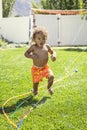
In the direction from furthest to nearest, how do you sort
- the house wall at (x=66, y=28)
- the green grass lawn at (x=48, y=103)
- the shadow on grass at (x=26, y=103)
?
the house wall at (x=66, y=28), the shadow on grass at (x=26, y=103), the green grass lawn at (x=48, y=103)

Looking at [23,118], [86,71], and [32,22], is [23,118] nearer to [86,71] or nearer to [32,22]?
[86,71]

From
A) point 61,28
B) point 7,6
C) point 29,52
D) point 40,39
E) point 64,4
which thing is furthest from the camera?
point 7,6

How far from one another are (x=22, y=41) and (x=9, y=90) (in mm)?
18922

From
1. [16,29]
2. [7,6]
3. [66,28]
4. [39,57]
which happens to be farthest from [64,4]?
[39,57]

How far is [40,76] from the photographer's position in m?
6.55

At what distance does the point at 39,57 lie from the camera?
6684 millimetres

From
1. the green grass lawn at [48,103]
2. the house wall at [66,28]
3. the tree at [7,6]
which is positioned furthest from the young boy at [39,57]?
the tree at [7,6]

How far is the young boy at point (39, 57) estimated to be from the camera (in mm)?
6508

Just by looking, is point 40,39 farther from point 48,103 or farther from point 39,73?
point 48,103

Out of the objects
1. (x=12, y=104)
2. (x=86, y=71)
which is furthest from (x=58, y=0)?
(x=12, y=104)

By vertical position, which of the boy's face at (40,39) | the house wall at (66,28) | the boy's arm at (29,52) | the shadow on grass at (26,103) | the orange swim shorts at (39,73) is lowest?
the house wall at (66,28)

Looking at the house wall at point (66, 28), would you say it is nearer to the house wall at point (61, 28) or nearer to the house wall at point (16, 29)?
the house wall at point (61, 28)

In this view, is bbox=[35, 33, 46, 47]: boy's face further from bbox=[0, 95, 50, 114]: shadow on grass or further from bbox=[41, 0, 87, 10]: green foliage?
bbox=[41, 0, 87, 10]: green foliage

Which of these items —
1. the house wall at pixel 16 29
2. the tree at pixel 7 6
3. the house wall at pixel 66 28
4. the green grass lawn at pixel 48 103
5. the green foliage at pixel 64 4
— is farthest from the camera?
the tree at pixel 7 6
